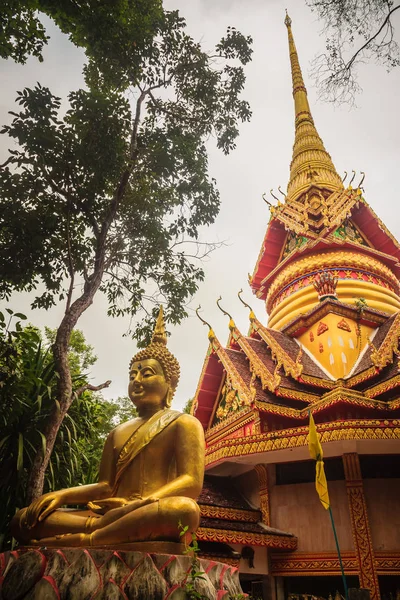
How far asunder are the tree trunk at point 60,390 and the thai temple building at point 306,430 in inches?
98.1

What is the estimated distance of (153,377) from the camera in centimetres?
354

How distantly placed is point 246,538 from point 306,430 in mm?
1792

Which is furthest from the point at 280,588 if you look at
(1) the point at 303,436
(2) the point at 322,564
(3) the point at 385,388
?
(3) the point at 385,388

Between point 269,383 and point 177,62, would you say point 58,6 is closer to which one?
point 177,62

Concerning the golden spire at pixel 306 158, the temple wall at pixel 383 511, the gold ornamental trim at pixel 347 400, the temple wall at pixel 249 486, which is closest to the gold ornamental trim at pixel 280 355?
the gold ornamental trim at pixel 347 400

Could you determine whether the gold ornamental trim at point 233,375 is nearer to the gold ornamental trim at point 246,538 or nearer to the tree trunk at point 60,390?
the gold ornamental trim at point 246,538

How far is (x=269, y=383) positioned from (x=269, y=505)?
1993 millimetres

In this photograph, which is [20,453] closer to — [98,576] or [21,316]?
[21,316]

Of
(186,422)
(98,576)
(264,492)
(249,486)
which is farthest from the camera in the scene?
(249,486)

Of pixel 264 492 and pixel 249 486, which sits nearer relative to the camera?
pixel 264 492

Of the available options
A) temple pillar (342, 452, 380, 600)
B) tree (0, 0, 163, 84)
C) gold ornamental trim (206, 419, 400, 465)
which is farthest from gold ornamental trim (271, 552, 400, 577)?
tree (0, 0, 163, 84)

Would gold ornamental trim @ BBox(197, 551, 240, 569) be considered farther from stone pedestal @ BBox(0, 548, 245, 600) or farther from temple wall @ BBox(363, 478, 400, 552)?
stone pedestal @ BBox(0, 548, 245, 600)

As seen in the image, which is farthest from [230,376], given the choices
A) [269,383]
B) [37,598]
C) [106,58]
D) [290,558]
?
[37,598]

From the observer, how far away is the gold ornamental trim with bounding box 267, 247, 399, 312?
1133cm
